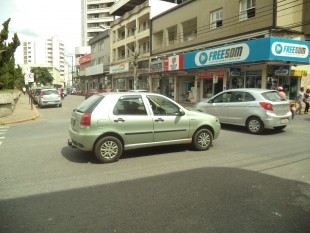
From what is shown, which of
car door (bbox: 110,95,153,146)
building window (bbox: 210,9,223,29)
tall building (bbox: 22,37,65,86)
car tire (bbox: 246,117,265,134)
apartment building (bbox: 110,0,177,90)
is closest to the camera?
car door (bbox: 110,95,153,146)

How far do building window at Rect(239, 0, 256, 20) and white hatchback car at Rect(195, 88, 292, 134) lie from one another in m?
12.3

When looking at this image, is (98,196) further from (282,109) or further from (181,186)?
(282,109)

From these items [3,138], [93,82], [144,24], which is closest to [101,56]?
[93,82]

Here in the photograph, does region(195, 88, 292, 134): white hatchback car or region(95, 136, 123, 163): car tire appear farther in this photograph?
region(195, 88, 292, 134): white hatchback car

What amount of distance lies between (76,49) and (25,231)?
101 metres

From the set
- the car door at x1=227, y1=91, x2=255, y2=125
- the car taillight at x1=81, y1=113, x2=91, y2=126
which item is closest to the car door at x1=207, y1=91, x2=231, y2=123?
the car door at x1=227, y1=91, x2=255, y2=125

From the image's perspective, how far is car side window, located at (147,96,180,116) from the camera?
7078mm

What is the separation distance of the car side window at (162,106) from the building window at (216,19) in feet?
61.5

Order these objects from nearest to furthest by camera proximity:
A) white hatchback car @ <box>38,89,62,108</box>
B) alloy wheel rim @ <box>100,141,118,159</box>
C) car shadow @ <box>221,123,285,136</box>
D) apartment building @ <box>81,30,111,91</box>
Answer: alloy wheel rim @ <box>100,141,118,159</box> < car shadow @ <box>221,123,285,136</box> < white hatchback car @ <box>38,89,62,108</box> < apartment building @ <box>81,30,111,91</box>

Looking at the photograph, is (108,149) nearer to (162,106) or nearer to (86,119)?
(86,119)

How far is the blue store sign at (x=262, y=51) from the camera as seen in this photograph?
1770 cm

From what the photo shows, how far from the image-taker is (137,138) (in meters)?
6.80

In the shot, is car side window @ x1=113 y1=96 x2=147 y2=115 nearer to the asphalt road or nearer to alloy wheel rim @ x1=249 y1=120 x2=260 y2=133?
the asphalt road

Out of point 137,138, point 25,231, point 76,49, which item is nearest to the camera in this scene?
point 25,231
